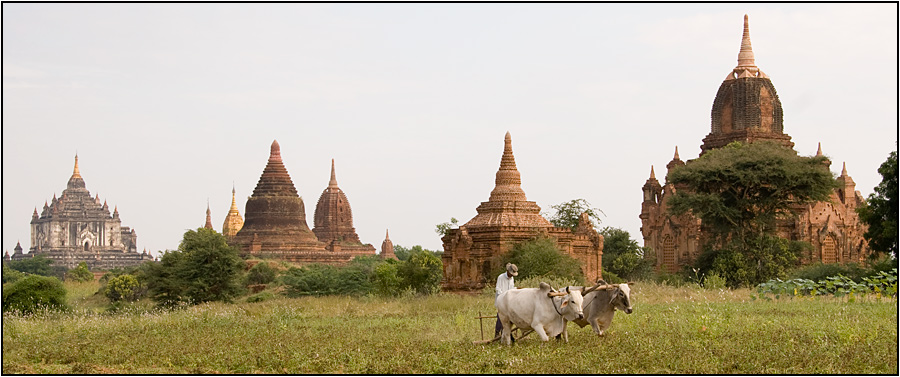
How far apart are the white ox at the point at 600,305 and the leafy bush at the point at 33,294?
19.6 meters

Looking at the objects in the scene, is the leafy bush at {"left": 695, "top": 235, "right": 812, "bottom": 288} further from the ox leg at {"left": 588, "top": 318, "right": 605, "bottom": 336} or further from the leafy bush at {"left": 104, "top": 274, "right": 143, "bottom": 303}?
the ox leg at {"left": 588, "top": 318, "right": 605, "bottom": 336}

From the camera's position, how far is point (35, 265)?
95.0m

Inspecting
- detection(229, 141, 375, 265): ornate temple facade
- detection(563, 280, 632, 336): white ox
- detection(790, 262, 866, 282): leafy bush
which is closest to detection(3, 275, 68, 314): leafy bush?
detection(790, 262, 866, 282): leafy bush

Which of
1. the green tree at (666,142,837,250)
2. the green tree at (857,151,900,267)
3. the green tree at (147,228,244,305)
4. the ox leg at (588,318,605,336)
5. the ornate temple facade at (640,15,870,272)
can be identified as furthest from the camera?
the ornate temple facade at (640,15,870,272)

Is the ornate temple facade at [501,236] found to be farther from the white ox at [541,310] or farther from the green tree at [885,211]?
the white ox at [541,310]

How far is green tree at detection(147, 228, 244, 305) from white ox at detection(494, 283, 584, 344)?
21937 millimetres

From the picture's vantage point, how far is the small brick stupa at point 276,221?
69000 mm

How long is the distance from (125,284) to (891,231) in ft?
92.9

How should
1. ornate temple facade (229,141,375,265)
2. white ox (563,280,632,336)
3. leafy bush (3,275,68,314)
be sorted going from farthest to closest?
ornate temple facade (229,141,375,265), leafy bush (3,275,68,314), white ox (563,280,632,336)

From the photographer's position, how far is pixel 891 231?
26.1m

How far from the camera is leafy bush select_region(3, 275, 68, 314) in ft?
98.4

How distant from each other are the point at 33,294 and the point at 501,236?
11.5 meters

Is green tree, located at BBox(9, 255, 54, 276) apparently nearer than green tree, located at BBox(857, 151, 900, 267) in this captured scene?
No

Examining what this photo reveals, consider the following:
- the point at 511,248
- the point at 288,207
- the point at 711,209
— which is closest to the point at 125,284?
the point at 511,248
